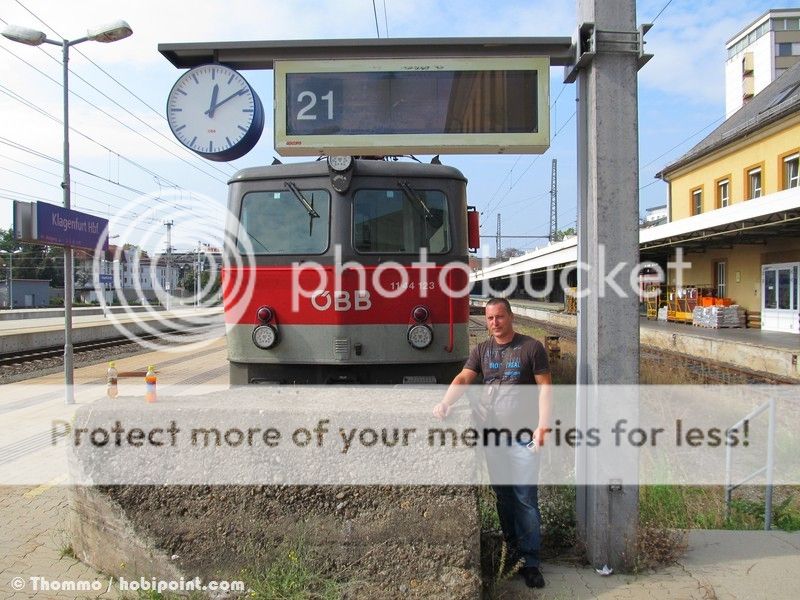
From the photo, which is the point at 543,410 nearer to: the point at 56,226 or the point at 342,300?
the point at 342,300

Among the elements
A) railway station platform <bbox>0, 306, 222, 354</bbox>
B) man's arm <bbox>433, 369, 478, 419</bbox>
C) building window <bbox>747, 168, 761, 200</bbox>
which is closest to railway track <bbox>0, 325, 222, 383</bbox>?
railway station platform <bbox>0, 306, 222, 354</bbox>

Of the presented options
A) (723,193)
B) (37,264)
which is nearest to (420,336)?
(723,193)

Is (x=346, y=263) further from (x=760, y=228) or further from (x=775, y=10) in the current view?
(x=775, y=10)

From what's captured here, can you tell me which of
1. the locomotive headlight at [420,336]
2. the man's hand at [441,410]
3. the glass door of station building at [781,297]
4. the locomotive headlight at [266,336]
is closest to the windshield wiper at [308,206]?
the locomotive headlight at [266,336]

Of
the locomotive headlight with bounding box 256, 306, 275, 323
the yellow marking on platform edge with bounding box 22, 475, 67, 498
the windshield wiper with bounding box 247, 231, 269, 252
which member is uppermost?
the windshield wiper with bounding box 247, 231, 269, 252

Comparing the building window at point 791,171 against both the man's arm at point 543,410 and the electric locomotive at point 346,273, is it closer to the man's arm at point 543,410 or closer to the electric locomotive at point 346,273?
the electric locomotive at point 346,273

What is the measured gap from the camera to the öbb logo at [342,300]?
585 cm

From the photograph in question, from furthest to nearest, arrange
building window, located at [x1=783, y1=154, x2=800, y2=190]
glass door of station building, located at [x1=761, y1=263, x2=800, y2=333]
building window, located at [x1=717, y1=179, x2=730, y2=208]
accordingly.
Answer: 1. building window, located at [x1=717, y1=179, x2=730, y2=208]
2. building window, located at [x1=783, y1=154, x2=800, y2=190]
3. glass door of station building, located at [x1=761, y1=263, x2=800, y2=333]

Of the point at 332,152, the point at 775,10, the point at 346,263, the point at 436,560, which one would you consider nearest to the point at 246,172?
the point at 346,263

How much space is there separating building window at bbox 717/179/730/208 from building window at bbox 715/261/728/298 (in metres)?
3.48

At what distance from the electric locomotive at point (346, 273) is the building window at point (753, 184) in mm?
24194

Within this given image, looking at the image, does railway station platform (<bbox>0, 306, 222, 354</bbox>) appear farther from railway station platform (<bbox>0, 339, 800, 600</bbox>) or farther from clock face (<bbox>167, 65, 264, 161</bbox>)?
clock face (<bbox>167, 65, 264, 161</bbox>)

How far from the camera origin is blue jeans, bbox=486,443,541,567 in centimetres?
361

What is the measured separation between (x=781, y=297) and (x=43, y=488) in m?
22.8
